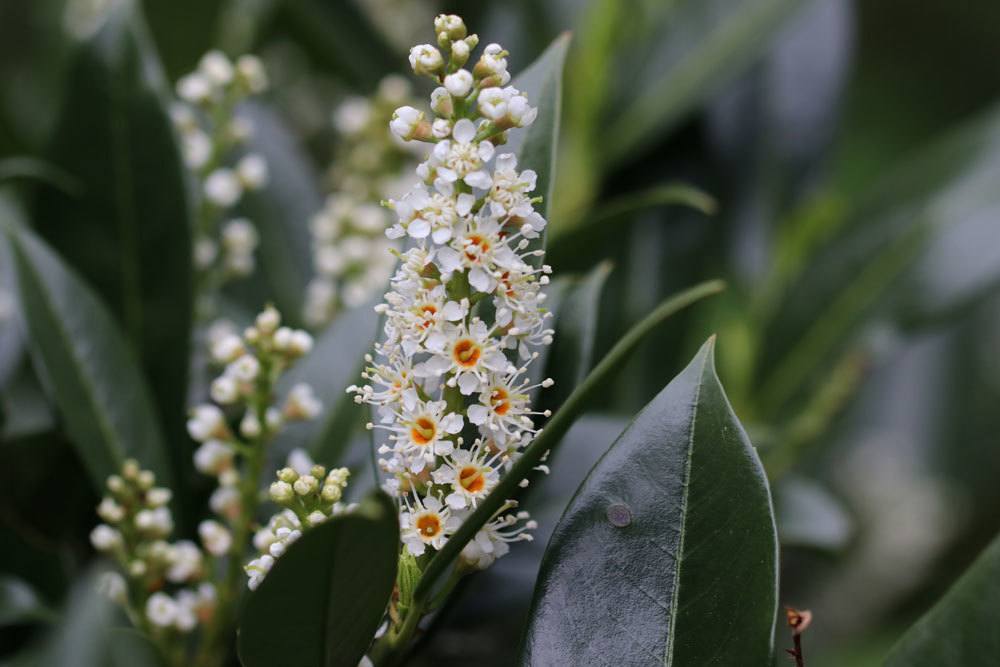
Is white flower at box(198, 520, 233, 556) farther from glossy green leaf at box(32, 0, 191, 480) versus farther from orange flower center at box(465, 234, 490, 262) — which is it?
orange flower center at box(465, 234, 490, 262)

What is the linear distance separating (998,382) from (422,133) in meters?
1.80

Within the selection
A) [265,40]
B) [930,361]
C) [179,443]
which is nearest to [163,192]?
[179,443]

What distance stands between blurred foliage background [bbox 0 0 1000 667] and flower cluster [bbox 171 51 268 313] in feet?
0.43

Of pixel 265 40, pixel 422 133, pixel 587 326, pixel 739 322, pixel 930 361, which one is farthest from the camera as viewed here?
pixel 930 361

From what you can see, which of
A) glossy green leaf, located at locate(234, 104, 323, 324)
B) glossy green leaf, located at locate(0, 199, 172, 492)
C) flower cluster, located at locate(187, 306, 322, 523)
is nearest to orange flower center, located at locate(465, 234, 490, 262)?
flower cluster, located at locate(187, 306, 322, 523)

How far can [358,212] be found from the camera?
1.22 m

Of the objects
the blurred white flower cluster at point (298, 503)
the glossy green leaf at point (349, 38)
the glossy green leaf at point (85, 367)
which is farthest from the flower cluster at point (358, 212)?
the blurred white flower cluster at point (298, 503)

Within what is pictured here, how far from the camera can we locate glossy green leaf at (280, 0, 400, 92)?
1487 millimetres

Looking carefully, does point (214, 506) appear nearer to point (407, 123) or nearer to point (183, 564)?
point (183, 564)

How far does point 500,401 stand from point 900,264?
0.84m

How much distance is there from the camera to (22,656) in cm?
84

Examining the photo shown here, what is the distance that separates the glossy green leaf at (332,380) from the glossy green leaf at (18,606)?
0.23 meters

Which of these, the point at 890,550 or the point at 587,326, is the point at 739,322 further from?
the point at 890,550

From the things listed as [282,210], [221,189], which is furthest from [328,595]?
[282,210]
